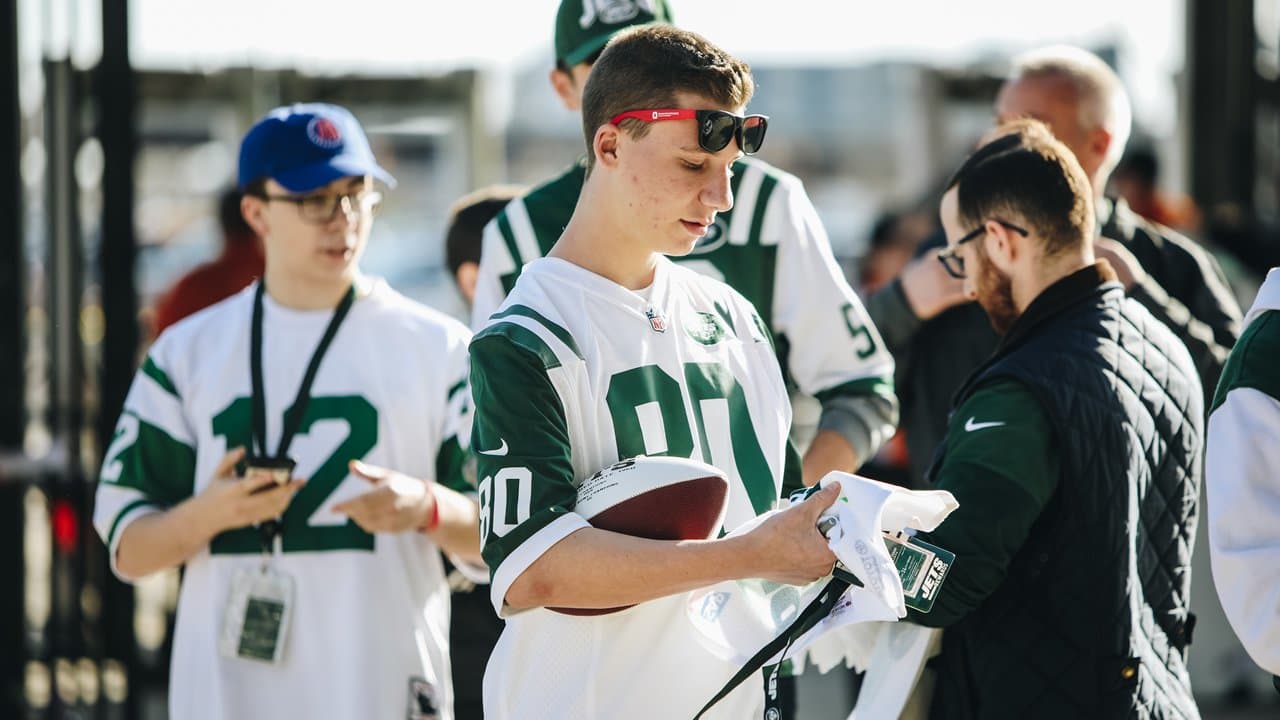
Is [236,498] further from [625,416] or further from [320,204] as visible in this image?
[625,416]

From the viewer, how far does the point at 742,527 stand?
250cm

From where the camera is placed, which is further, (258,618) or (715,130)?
(258,618)

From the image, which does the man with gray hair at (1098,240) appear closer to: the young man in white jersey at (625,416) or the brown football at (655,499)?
the young man in white jersey at (625,416)

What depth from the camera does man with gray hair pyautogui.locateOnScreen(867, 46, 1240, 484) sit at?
4270 mm

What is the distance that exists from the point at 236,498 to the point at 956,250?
1.60 m

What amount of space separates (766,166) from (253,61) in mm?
7027

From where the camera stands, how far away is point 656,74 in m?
2.61

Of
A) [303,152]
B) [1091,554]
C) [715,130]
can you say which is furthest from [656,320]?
[303,152]

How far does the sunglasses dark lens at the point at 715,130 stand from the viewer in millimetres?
2619

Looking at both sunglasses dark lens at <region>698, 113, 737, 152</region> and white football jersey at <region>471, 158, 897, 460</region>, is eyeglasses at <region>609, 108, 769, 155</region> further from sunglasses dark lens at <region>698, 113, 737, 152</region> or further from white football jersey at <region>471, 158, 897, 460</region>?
white football jersey at <region>471, 158, 897, 460</region>

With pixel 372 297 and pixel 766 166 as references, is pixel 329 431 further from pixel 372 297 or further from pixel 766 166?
pixel 766 166

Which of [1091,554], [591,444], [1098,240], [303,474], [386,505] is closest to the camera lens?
[591,444]

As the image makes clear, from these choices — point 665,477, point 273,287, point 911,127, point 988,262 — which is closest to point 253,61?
point 911,127

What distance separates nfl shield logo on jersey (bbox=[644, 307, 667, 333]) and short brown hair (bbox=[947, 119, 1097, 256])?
0.93m
